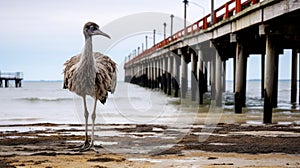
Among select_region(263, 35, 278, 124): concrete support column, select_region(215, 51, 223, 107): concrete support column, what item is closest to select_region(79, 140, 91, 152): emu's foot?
select_region(263, 35, 278, 124): concrete support column

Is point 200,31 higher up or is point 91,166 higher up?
point 200,31

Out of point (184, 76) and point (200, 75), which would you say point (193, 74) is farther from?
point (200, 75)

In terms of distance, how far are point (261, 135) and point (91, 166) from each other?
18.0 feet

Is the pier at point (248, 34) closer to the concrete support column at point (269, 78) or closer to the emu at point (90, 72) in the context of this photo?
the concrete support column at point (269, 78)

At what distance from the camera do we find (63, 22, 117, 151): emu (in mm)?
9586

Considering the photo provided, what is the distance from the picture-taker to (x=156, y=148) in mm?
10195

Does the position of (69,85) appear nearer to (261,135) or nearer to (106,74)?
(106,74)

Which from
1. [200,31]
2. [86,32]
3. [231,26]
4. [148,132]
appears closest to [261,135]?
[148,132]

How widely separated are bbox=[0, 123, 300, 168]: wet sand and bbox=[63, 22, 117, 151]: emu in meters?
0.83

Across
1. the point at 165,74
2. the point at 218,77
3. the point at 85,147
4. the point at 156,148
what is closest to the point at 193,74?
the point at 218,77

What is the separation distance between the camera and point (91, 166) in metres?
8.22

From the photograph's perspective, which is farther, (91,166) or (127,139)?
(127,139)

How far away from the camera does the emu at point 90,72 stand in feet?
31.4

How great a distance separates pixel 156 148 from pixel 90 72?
184 cm
